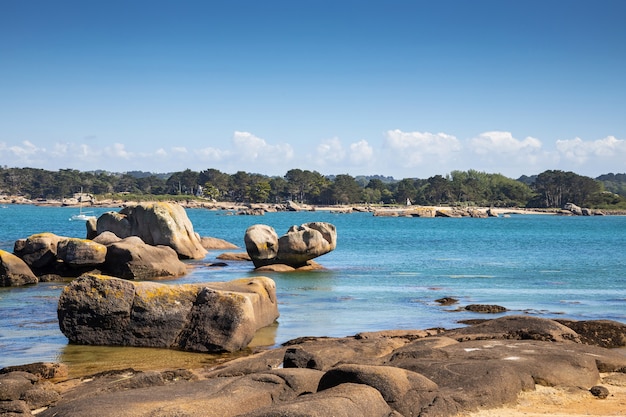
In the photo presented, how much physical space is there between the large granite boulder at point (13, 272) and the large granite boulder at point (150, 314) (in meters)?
12.7

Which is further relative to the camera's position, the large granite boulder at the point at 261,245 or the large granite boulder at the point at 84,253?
the large granite boulder at the point at 261,245

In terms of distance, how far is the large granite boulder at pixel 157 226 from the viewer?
137ft

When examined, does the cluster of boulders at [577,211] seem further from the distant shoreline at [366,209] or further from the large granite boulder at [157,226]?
the large granite boulder at [157,226]

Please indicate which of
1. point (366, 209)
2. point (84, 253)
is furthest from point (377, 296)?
point (366, 209)

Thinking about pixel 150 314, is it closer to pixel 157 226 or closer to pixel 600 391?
pixel 600 391

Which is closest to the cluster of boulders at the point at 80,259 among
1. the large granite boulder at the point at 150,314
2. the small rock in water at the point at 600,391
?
the large granite boulder at the point at 150,314

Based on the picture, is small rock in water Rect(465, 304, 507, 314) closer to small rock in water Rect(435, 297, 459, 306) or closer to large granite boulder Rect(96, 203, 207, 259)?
small rock in water Rect(435, 297, 459, 306)

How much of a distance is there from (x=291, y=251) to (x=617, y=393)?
25.7 meters

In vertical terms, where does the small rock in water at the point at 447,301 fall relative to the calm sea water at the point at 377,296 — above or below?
above

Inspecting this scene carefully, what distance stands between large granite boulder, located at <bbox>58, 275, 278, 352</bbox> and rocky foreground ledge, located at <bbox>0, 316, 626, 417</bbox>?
172 cm

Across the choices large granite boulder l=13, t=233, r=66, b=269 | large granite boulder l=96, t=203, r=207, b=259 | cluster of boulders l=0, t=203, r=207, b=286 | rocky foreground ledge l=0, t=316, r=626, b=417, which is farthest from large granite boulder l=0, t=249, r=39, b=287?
rocky foreground ledge l=0, t=316, r=626, b=417

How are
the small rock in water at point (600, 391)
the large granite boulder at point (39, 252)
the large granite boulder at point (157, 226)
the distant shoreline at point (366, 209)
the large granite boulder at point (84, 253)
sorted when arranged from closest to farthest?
the small rock in water at point (600, 391), the large granite boulder at point (84, 253), the large granite boulder at point (39, 252), the large granite boulder at point (157, 226), the distant shoreline at point (366, 209)

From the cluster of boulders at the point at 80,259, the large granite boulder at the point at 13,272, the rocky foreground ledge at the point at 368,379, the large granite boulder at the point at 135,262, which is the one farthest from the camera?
the large granite boulder at the point at 135,262

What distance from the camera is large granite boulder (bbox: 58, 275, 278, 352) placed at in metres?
17.5
